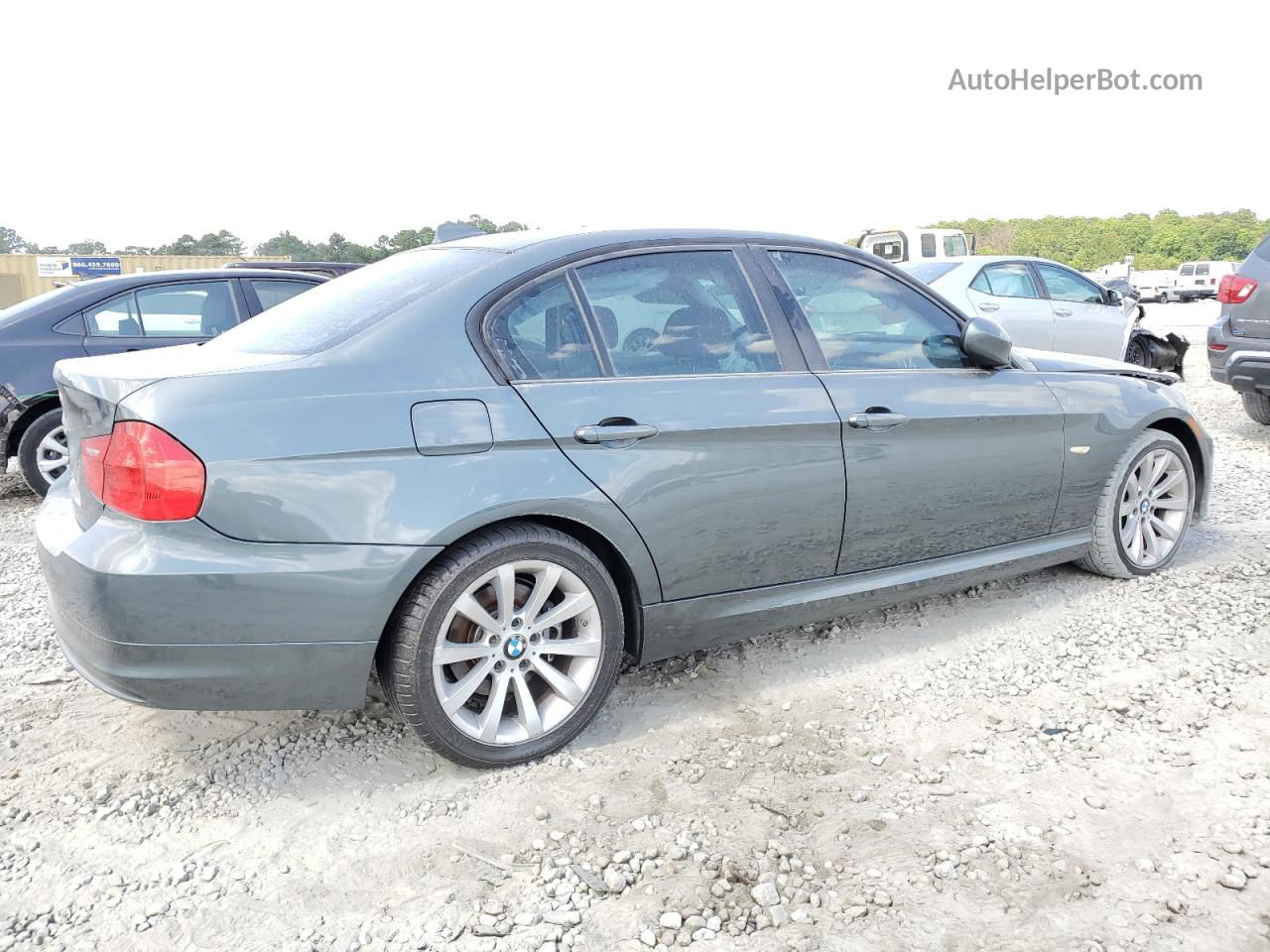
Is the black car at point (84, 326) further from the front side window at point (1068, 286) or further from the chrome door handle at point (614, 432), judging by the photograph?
the front side window at point (1068, 286)

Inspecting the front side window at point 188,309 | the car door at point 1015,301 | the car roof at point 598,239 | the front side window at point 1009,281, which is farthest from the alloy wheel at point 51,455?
the front side window at point 1009,281

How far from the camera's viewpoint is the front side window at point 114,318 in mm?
6242

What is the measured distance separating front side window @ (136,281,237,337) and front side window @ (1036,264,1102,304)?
7.45 m

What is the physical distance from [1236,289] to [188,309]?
7665 mm

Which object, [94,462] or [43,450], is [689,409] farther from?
[43,450]

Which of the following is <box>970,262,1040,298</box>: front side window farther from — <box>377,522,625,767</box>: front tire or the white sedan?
<box>377,522,625,767</box>: front tire

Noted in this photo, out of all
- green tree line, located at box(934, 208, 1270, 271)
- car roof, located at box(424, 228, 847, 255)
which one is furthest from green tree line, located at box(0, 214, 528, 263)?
green tree line, located at box(934, 208, 1270, 271)

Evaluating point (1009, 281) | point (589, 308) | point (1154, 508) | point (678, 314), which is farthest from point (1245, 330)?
point (589, 308)

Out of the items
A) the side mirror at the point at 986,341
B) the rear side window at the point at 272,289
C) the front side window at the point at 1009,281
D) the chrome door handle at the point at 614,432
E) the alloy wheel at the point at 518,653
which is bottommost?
the alloy wheel at the point at 518,653

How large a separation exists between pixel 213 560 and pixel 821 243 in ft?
7.62

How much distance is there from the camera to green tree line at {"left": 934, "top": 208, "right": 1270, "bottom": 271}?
5425 cm

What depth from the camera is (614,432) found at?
9.39 ft

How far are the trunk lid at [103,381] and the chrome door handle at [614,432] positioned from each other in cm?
83

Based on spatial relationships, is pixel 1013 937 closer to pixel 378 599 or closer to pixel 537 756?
pixel 537 756
